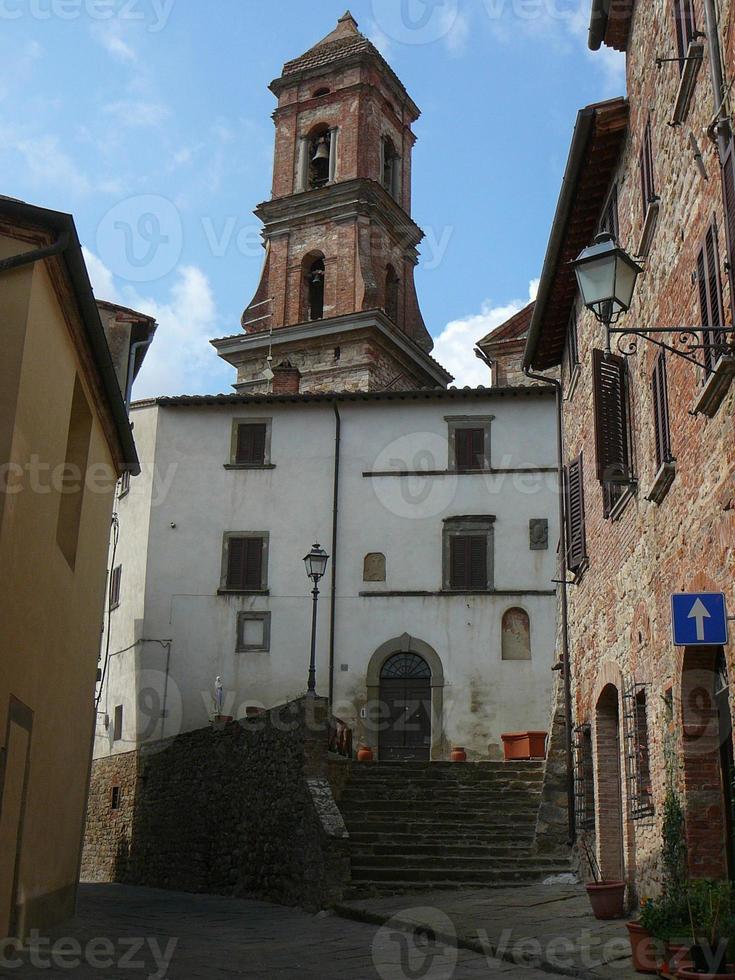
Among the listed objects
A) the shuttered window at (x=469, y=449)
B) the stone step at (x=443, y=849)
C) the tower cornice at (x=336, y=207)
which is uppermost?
the tower cornice at (x=336, y=207)

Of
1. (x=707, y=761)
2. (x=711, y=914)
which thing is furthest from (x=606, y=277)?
(x=711, y=914)

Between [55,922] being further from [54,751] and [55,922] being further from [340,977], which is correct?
[340,977]

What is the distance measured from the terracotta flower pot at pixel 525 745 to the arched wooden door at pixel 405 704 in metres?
2.68

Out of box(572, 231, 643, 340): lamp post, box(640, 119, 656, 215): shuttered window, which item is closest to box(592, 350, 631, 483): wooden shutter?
box(640, 119, 656, 215): shuttered window

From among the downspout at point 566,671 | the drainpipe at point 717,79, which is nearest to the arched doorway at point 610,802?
the downspout at point 566,671

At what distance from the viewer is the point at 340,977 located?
823cm

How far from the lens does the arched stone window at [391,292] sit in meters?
38.7

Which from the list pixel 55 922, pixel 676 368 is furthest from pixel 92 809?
pixel 676 368

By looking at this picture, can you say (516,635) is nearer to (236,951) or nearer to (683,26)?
(236,951)

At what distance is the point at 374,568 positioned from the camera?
969 inches

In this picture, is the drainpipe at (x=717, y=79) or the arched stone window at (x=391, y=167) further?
the arched stone window at (x=391, y=167)

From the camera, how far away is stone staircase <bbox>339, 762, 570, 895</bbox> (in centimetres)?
1409
